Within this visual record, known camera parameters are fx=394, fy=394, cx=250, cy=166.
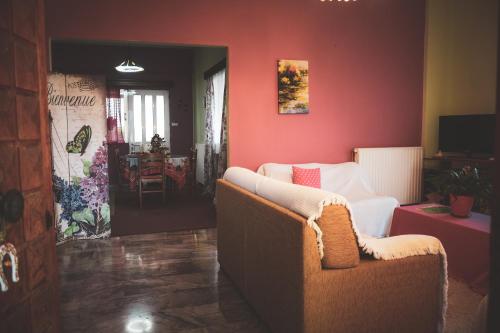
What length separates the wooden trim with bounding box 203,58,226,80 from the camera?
626 centimetres

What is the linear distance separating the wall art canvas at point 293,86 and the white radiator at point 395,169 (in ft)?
3.21

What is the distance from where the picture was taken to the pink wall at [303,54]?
427 centimetres

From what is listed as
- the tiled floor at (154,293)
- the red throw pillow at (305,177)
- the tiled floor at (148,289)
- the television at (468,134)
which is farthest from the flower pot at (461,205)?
the tiled floor at (148,289)

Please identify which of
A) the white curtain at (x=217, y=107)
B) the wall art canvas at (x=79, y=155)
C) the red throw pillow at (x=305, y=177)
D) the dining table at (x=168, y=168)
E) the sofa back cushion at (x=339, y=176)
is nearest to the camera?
the wall art canvas at (x=79, y=155)

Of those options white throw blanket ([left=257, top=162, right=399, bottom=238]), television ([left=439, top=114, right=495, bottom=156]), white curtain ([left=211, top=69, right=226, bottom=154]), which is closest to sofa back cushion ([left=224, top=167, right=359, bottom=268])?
white throw blanket ([left=257, top=162, right=399, bottom=238])

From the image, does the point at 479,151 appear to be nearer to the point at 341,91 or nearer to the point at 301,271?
the point at 341,91

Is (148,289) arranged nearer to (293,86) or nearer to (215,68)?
(293,86)

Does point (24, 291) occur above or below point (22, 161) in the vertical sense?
below

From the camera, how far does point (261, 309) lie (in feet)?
7.82

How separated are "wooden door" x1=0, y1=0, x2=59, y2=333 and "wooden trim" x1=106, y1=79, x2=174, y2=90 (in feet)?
23.1

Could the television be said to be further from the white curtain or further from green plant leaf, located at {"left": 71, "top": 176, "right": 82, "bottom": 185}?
green plant leaf, located at {"left": 71, "top": 176, "right": 82, "bottom": 185}

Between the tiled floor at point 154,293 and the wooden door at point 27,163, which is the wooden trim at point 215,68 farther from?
the wooden door at point 27,163

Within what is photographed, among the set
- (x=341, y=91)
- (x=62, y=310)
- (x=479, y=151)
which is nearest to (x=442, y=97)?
(x=479, y=151)

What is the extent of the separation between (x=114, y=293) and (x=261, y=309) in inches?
48.6
